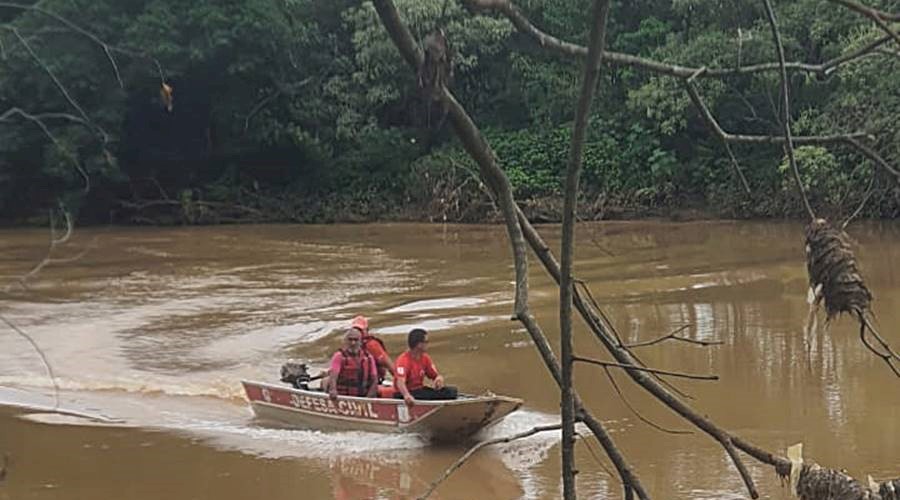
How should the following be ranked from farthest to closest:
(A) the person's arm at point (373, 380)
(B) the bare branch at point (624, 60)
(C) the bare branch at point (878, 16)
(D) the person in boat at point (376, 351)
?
(D) the person in boat at point (376, 351)
(A) the person's arm at point (373, 380)
(B) the bare branch at point (624, 60)
(C) the bare branch at point (878, 16)

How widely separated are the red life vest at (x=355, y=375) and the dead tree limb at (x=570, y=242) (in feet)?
28.3

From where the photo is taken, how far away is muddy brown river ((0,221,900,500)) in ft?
30.8

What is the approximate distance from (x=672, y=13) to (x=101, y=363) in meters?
17.0

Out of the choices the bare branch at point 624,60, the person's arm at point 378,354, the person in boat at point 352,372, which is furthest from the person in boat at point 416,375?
the bare branch at point 624,60

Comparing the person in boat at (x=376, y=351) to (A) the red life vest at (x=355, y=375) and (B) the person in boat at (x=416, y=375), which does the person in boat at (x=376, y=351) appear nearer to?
(A) the red life vest at (x=355, y=375)

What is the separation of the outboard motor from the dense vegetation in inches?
494

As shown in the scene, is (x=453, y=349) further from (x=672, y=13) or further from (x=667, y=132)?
(x=672, y=13)

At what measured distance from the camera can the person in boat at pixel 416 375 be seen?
9727 mm

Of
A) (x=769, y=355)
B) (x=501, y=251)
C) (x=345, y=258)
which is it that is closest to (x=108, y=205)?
(x=345, y=258)

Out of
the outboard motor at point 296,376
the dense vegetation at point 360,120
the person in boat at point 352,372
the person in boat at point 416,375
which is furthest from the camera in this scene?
the dense vegetation at point 360,120

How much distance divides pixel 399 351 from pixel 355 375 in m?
3.66

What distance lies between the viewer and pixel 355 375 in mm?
10164

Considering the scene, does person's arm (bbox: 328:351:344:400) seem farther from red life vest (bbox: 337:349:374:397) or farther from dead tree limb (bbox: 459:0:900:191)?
dead tree limb (bbox: 459:0:900:191)

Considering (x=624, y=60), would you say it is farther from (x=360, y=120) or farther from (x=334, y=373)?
(x=360, y=120)
